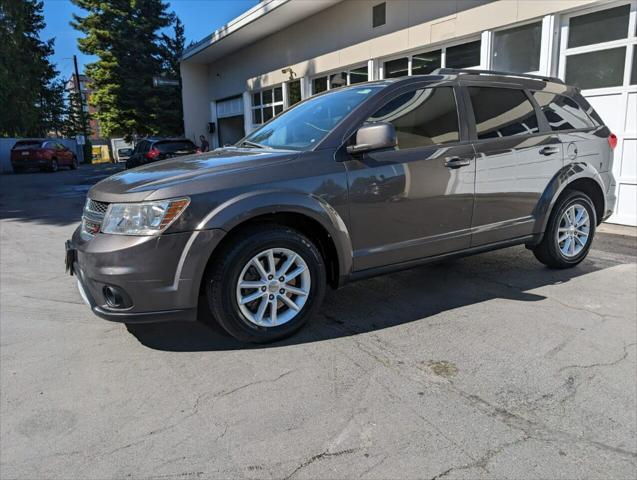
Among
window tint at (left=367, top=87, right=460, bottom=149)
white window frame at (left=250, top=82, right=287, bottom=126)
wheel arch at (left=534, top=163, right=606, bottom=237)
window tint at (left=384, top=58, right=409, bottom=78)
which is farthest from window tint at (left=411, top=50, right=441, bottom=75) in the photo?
window tint at (left=367, top=87, right=460, bottom=149)

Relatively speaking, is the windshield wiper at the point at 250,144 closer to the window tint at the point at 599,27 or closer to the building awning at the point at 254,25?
the window tint at the point at 599,27

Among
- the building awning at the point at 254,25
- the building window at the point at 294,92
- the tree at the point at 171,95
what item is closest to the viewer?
the building awning at the point at 254,25

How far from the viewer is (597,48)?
7355 mm

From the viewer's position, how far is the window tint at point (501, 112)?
4.17 meters

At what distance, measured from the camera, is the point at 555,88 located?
4793 mm

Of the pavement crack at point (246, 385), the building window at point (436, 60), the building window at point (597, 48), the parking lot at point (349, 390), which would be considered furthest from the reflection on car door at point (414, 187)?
the building window at point (436, 60)

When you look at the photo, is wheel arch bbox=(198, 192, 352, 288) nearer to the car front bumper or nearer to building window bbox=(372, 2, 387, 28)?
the car front bumper

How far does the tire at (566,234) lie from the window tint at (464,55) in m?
5.37

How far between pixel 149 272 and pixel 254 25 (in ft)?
49.3

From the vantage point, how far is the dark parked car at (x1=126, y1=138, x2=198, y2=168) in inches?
566

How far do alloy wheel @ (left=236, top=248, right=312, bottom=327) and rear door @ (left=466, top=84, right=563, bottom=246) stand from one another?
169 centimetres

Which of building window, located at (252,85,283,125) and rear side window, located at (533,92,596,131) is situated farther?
building window, located at (252,85,283,125)

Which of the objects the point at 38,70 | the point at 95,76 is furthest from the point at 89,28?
the point at 38,70

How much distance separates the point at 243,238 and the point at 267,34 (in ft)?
51.8
